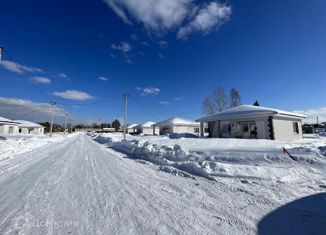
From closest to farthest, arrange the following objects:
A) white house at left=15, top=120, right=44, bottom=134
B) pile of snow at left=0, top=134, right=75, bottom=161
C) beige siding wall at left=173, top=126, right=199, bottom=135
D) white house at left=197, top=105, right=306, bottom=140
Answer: pile of snow at left=0, top=134, right=75, bottom=161, white house at left=197, top=105, right=306, bottom=140, beige siding wall at left=173, top=126, right=199, bottom=135, white house at left=15, top=120, right=44, bottom=134

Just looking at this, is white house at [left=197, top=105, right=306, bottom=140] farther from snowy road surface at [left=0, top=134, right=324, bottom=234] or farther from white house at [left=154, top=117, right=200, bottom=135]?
white house at [left=154, top=117, right=200, bottom=135]

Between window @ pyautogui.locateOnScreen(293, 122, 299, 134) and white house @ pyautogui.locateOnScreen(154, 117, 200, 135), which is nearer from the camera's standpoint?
window @ pyautogui.locateOnScreen(293, 122, 299, 134)

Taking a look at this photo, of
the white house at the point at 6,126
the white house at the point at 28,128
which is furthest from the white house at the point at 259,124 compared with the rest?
the white house at the point at 28,128

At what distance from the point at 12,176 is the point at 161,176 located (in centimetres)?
528

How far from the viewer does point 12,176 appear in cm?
688

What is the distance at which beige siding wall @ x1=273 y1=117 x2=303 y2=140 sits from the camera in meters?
21.4

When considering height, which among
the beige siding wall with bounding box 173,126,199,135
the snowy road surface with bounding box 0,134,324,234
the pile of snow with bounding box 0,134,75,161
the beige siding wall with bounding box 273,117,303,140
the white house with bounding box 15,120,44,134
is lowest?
the snowy road surface with bounding box 0,134,324,234

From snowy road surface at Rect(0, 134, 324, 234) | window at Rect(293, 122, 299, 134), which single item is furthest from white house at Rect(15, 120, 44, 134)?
window at Rect(293, 122, 299, 134)

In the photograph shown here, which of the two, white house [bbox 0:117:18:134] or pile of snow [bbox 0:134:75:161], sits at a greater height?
white house [bbox 0:117:18:134]

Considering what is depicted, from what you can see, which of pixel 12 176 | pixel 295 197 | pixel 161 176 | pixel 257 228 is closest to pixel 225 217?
pixel 257 228

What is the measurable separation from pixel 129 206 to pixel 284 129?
77.6 feet

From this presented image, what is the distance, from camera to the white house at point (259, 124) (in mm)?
21125

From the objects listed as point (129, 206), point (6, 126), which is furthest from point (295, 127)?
point (6, 126)

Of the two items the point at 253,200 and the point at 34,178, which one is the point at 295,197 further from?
the point at 34,178
